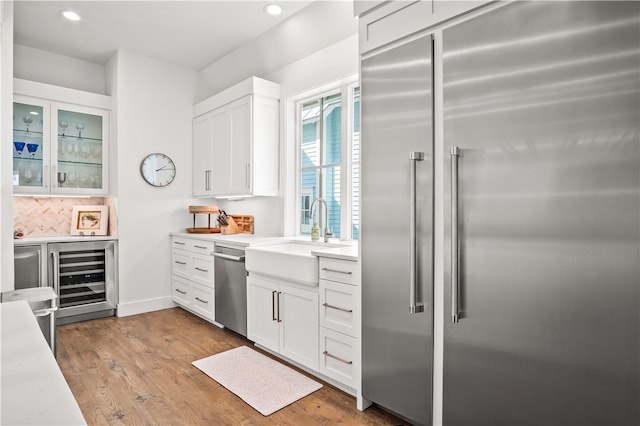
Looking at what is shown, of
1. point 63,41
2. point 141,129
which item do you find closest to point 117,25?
point 63,41

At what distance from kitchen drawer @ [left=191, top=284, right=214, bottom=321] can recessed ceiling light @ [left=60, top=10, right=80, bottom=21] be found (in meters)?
2.76

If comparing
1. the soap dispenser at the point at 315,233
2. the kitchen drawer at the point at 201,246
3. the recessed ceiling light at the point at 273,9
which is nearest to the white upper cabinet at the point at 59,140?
the kitchen drawer at the point at 201,246

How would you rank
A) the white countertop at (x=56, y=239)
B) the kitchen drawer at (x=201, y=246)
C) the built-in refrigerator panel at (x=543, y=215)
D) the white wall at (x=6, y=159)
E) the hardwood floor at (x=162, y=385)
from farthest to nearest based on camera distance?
the kitchen drawer at (x=201, y=246)
the white countertop at (x=56, y=239)
the white wall at (x=6, y=159)
the hardwood floor at (x=162, y=385)
the built-in refrigerator panel at (x=543, y=215)

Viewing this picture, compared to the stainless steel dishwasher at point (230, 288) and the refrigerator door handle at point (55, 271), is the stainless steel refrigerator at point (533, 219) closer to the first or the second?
the stainless steel dishwasher at point (230, 288)

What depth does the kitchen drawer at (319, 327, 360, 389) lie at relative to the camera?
2.32 meters

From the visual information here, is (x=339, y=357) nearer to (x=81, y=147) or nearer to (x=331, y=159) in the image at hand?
(x=331, y=159)

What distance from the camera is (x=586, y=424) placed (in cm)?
141

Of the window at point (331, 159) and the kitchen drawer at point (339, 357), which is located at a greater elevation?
the window at point (331, 159)

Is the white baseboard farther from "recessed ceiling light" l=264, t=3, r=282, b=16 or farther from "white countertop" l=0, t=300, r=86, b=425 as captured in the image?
"white countertop" l=0, t=300, r=86, b=425

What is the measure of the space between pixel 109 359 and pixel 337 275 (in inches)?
78.2

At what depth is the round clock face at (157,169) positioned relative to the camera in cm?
434

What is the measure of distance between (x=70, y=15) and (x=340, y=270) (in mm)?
3389

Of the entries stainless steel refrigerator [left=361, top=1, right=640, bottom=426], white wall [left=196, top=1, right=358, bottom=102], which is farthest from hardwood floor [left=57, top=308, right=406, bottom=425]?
white wall [left=196, top=1, right=358, bottom=102]

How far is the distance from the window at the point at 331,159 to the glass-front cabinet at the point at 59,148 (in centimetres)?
235
